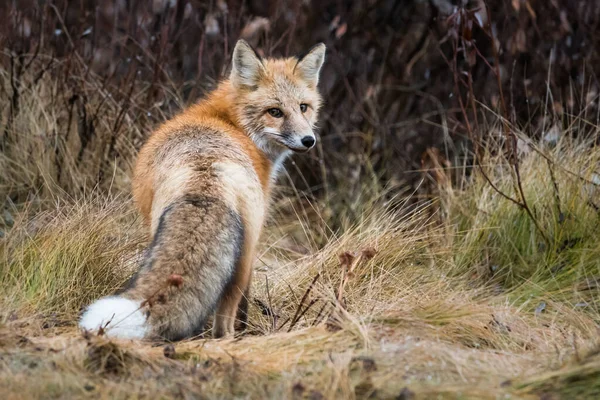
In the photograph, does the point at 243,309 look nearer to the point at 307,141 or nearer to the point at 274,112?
the point at 307,141

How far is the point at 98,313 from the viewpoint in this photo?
10.8 feet

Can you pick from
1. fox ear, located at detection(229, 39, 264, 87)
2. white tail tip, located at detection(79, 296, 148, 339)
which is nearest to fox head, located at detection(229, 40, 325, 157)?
fox ear, located at detection(229, 39, 264, 87)

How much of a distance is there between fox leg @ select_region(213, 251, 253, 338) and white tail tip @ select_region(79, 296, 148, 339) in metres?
0.59

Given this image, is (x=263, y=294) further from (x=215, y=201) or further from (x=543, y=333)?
(x=543, y=333)

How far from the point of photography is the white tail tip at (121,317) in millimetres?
3238

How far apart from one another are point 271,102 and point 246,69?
0.27 metres

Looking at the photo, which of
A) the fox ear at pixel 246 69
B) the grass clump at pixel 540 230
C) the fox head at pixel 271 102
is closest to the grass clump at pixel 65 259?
the fox head at pixel 271 102

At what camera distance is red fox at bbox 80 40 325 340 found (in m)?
3.32

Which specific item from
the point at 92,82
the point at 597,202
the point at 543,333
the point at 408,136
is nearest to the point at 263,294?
the point at 543,333

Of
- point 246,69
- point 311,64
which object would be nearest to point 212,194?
point 246,69

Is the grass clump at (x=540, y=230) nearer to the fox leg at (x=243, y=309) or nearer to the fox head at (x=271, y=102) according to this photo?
the fox head at (x=271, y=102)

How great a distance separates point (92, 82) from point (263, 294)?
259 cm

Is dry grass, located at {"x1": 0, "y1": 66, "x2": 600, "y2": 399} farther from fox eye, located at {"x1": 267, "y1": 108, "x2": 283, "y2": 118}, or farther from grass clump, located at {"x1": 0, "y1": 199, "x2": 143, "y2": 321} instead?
fox eye, located at {"x1": 267, "y1": 108, "x2": 283, "y2": 118}

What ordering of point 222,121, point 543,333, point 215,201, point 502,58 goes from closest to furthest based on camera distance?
point 215,201
point 543,333
point 222,121
point 502,58
